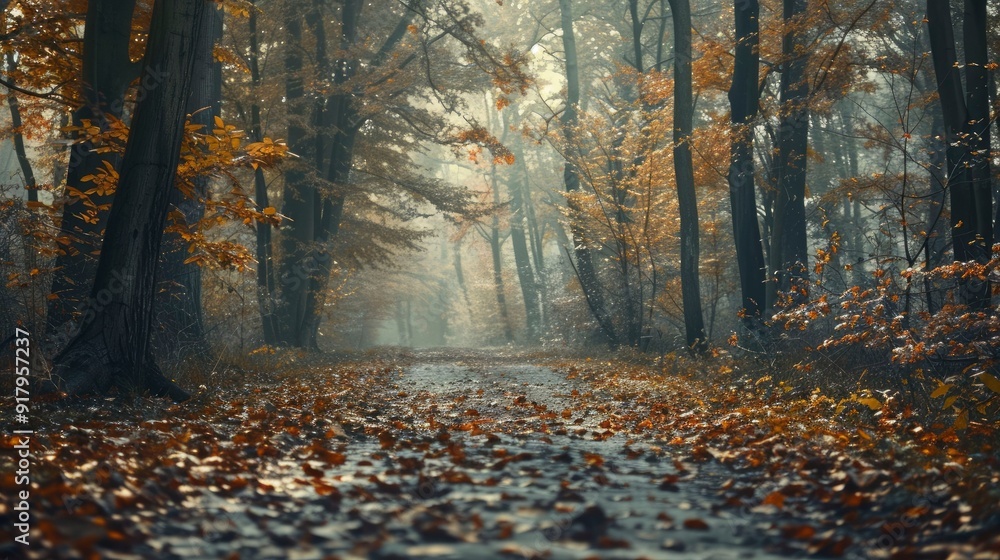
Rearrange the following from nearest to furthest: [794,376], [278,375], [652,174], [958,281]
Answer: [958,281], [794,376], [278,375], [652,174]

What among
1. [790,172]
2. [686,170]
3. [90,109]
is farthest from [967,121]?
[90,109]

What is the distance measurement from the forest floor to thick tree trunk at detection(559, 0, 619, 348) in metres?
13.4

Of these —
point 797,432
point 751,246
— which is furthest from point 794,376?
point 751,246

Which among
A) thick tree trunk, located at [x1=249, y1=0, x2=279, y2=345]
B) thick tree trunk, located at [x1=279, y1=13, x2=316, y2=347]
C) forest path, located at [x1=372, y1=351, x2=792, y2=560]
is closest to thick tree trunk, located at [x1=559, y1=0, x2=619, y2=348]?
thick tree trunk, located at [x1=279, y1=13, x2=316, y2=347]

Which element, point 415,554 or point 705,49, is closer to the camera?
point 415,554

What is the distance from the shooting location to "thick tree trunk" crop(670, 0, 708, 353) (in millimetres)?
16578

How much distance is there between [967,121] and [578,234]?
40.6 feet

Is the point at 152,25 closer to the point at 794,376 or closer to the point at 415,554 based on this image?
the point at 415,554

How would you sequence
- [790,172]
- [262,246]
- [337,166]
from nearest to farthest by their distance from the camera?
[790,172], [262,246], [337,166]

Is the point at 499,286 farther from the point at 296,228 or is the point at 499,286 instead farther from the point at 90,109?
the point at 90,109

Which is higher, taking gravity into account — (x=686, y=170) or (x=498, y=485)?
(x=686, y=170)

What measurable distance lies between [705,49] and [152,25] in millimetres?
11629

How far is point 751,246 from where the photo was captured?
15359 millimetres

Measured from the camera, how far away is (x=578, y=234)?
22.2 meters
